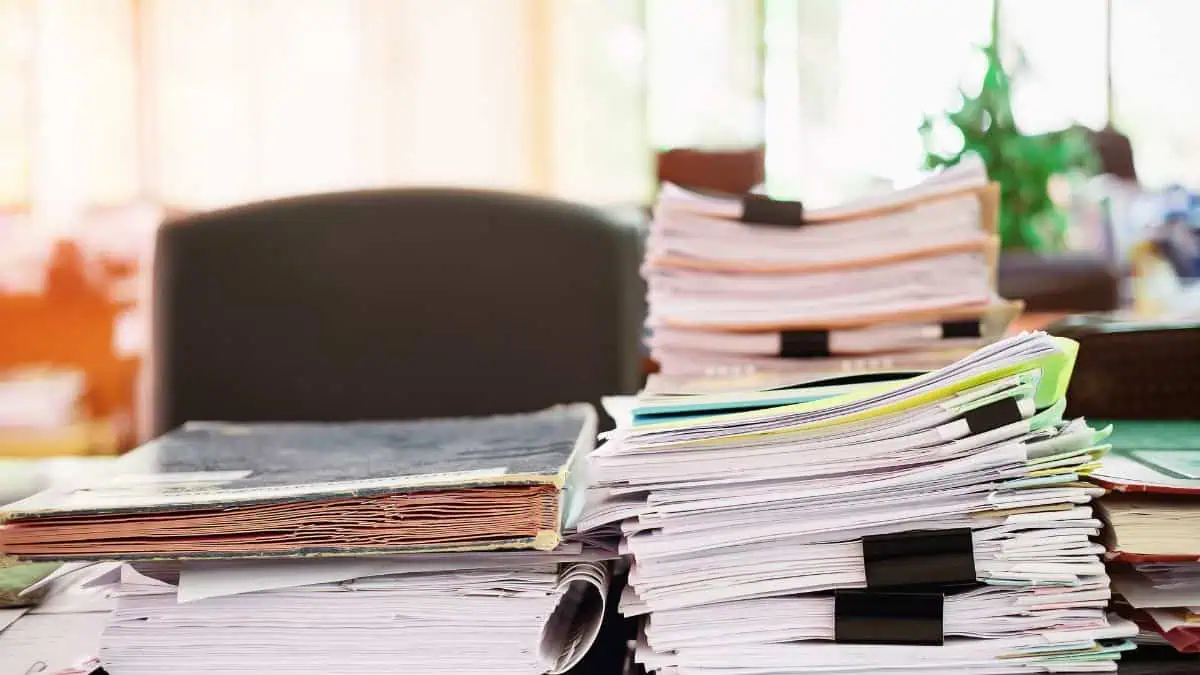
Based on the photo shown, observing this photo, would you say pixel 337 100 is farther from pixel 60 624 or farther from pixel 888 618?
pixel 888 618

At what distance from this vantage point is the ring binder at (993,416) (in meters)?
0.45

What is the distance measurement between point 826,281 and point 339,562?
1.28ft

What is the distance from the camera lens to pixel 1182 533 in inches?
17.7

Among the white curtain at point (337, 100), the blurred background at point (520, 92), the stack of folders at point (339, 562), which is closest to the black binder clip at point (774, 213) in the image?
the stack of folders at point (339, 562)

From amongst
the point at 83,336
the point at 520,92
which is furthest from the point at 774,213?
the point at 520,92

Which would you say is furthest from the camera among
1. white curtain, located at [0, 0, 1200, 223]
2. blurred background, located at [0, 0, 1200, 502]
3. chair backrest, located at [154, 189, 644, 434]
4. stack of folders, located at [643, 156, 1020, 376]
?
Result: white curtain, located at [0, 0, 1200, 223]

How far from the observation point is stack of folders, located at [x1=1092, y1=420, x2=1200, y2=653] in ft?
1.47

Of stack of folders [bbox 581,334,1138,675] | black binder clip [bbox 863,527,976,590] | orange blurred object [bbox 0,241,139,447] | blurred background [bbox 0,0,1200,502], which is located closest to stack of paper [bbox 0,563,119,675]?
stack of folders [bbox 581,334,1138,675]

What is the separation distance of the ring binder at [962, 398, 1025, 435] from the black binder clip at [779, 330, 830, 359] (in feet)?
0.82

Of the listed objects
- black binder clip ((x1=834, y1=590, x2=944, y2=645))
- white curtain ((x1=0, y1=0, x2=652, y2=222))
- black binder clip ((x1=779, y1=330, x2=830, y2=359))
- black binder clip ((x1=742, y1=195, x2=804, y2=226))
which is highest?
white curtain ((x1=0, y1=0, x2=652, y2=222))

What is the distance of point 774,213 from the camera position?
710 millimetres

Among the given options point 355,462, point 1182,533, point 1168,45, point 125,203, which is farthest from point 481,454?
point 1168,45

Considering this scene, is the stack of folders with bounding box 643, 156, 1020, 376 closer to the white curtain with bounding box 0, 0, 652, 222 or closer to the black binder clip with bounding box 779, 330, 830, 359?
the black binder clip with bounding box 779, 330, 830, 359

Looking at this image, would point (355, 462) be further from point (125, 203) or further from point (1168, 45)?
point (1168, 45)
